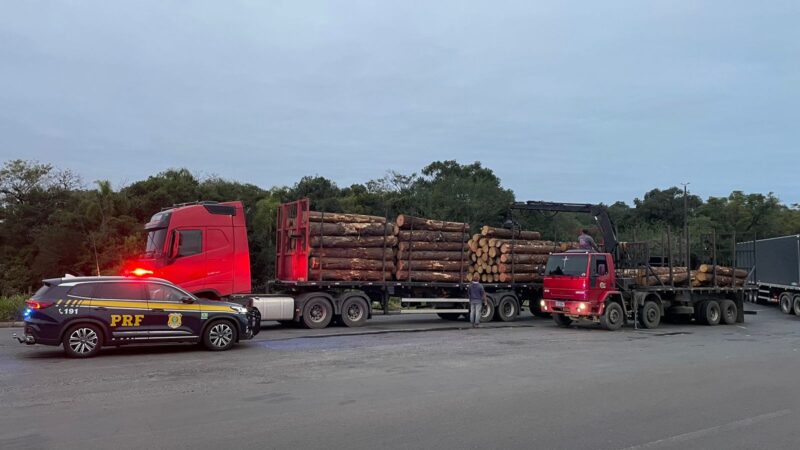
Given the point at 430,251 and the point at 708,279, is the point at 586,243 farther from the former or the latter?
the point at 708,279

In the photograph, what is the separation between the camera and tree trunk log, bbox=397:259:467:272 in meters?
19.8

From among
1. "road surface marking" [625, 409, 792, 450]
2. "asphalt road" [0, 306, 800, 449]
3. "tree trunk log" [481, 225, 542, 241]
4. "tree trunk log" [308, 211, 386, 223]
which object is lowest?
"asphalt road" [0, 306, 800, 449]

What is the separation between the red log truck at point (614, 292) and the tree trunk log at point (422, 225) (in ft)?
7.13

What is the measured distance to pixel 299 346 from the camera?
13.6 metres

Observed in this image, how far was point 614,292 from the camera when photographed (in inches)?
752

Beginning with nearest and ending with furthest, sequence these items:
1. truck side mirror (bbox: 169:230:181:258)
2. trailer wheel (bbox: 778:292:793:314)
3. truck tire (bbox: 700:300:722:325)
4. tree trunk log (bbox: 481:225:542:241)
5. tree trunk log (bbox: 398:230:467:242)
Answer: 1. truck side mirror (bbox: 169:230:181:258)
2. tree trunk log (bbox: 398:230:467:242)
3. truck tire (bbox: 700:300:722:325)
4. tree trunk log (bbox: 481:225:542:241)
5. trailer wheel (bbox: 778:292:793:314)

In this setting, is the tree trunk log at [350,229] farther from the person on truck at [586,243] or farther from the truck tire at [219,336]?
the person on truck at [586,243]

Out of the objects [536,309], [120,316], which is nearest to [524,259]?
[536,309]

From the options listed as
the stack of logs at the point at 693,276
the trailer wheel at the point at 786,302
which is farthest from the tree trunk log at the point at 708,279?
the trailer wheel at the point at 786,302

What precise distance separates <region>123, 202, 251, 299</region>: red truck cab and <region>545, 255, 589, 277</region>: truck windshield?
31.1 feet

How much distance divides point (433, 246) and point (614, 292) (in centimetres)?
580

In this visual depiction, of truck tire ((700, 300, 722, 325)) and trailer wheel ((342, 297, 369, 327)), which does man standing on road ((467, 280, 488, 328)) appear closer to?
trailer wheel ((342, 297, 369, 327))

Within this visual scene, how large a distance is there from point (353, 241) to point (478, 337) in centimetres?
500

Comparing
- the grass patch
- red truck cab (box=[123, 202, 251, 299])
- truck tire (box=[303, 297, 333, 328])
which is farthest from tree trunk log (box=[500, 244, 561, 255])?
the grass patch
